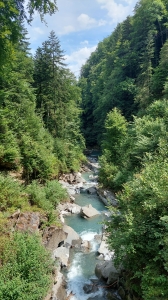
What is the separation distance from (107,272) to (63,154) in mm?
14775

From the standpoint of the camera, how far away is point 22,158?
15.6m

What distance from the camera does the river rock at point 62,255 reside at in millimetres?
10532

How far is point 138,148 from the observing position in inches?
543

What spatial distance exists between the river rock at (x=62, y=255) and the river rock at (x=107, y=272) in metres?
1.67

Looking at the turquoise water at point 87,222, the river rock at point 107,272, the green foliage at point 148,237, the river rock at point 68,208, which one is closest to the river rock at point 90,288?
the river rock at point 107,272

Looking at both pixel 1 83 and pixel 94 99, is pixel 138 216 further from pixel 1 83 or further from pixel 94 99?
pixel 94 99

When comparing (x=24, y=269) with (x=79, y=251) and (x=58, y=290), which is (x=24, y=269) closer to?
(x=58, y=290)

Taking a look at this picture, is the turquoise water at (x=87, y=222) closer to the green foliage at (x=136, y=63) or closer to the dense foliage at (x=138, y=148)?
the dense foliage at (x=138, y=148)

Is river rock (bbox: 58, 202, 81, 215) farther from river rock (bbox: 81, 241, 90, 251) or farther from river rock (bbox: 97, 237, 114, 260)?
river rock (bbox: 97, 237, 114, 260)

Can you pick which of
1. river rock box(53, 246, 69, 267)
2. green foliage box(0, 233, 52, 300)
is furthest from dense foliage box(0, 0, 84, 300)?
river rock box(53, 246, 69, 267)

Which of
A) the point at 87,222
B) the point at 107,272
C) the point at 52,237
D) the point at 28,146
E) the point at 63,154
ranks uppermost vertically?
the point at 28,146

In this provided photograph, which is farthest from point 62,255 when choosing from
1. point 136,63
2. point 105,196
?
point 136,63

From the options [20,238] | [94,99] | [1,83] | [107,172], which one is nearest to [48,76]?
[1,83]

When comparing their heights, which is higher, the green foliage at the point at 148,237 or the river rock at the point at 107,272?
the green foliage at the point at 148,237
